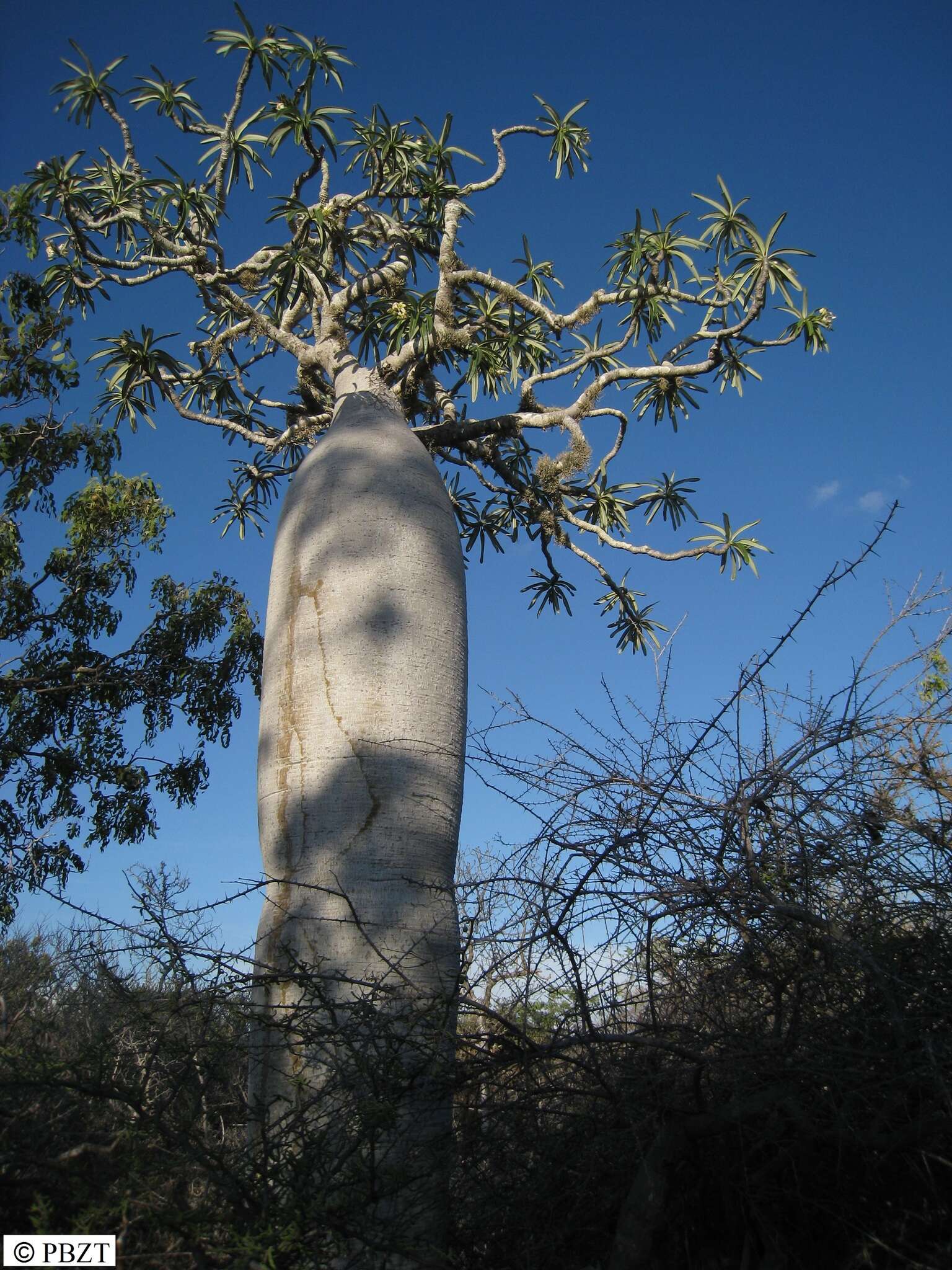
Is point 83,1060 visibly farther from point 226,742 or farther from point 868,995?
point 226,742

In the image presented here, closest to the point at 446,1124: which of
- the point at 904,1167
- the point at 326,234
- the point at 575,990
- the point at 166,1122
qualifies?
the point at 575,990

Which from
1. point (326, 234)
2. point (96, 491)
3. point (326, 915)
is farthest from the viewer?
point (96, 491)

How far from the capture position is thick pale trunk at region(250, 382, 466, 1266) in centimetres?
220

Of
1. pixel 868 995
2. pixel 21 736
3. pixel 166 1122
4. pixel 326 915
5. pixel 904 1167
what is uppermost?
pixel 21 736

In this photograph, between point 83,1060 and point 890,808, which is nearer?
point 83,1060

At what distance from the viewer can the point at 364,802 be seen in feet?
9.66

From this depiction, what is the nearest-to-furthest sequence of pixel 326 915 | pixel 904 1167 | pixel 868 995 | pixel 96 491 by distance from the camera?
pixel 904 1167
pixel 868 995
pixel 326 915
pixel 96 491

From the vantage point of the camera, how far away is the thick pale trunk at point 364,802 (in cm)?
220

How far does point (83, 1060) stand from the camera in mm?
1868

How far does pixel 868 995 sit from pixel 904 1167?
12.6 inches

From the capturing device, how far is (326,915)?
2785mm

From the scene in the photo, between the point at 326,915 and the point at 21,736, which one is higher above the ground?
the point at 21,736

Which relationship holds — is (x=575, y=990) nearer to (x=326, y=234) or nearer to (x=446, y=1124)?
(x=446, y=1124)

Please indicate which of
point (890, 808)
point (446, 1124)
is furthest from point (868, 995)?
point (446, 1124)
